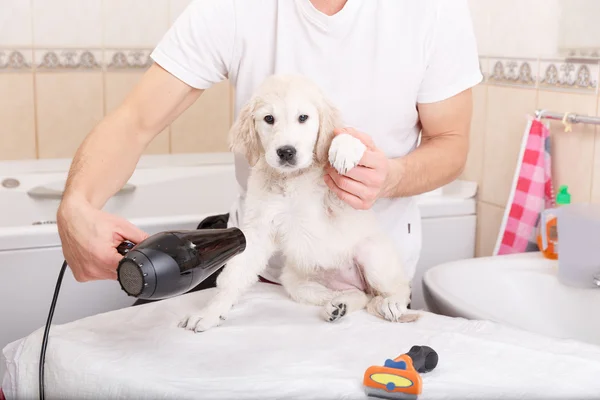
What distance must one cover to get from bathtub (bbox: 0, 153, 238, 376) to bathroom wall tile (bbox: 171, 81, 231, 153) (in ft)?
0.34

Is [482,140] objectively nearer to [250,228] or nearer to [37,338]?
[250,228]

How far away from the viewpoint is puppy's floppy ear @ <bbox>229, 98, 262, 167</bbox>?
133 centimetres

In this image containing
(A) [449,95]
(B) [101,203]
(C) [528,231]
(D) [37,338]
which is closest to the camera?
(D) [37,338]

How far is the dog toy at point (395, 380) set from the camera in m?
0.98

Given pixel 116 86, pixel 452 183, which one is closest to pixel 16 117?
pixel 116 86

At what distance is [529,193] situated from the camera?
2.05 m

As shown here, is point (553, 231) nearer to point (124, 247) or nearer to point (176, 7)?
point (124, 247)

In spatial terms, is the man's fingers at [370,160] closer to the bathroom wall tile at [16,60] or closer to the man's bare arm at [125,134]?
the man's bare arm at [125,134]

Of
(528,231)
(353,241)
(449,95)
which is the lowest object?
(528,231)

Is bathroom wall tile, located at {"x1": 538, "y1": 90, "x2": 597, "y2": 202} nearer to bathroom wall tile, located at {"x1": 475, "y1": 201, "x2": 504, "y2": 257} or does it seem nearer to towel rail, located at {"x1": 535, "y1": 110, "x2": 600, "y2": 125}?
towel rail, located at {"x1": 535, "y1": 110, "x2": 600, "y2": 125}

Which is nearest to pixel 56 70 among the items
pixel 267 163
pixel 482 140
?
pixel 482 140

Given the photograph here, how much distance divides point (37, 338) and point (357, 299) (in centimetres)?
54

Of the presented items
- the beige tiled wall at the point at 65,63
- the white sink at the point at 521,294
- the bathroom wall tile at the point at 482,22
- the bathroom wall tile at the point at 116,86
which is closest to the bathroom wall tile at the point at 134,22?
the beige tiled wall at the point at 65,63

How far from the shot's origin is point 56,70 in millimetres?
2803
